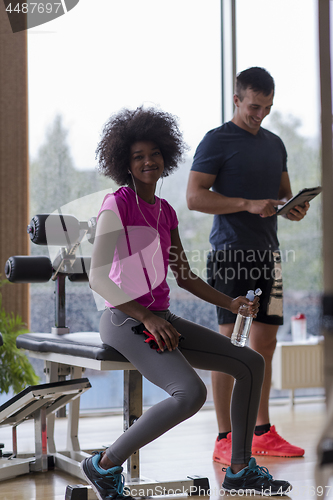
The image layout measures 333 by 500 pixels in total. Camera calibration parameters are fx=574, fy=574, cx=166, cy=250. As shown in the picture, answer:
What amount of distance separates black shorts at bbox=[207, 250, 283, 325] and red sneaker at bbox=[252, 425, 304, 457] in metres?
0.47

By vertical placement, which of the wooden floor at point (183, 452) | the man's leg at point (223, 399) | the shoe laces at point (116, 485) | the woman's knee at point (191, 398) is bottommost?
the wooden floor at point (183, 452)

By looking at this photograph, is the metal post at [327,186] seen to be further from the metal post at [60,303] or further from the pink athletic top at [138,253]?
the metal post at [60,303]

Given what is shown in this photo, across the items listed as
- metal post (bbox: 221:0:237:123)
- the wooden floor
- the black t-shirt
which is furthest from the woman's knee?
metal post (bbox: 221:0:237:123)

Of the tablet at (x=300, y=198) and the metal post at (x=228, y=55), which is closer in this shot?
the tablet at (x=300, y=198)

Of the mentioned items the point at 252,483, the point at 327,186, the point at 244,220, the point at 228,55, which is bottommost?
the point at 252,483

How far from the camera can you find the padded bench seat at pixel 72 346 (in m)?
1.68

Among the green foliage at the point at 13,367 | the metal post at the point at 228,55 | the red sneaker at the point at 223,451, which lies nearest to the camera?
the red sneaker at the point at 223,451

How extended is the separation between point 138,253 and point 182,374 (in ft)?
1.32

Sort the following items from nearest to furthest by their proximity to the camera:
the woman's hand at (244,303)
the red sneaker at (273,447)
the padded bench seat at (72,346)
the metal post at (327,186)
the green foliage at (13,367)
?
the metal post at (327,186), the padded bench seat at (72,346), the woman's hand at (244,303), the red sneaker at (273,447), the green foliage at (13,367)

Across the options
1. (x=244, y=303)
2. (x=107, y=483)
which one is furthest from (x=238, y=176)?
(x=107, y=483)

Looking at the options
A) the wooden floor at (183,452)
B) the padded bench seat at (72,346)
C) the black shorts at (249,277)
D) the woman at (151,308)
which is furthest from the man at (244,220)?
the padded bench seat at (72,346)

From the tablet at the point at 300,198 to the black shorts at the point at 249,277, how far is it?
21 centimetres

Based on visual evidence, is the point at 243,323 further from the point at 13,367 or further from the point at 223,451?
the point at 13,367

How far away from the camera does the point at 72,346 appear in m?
1.85
